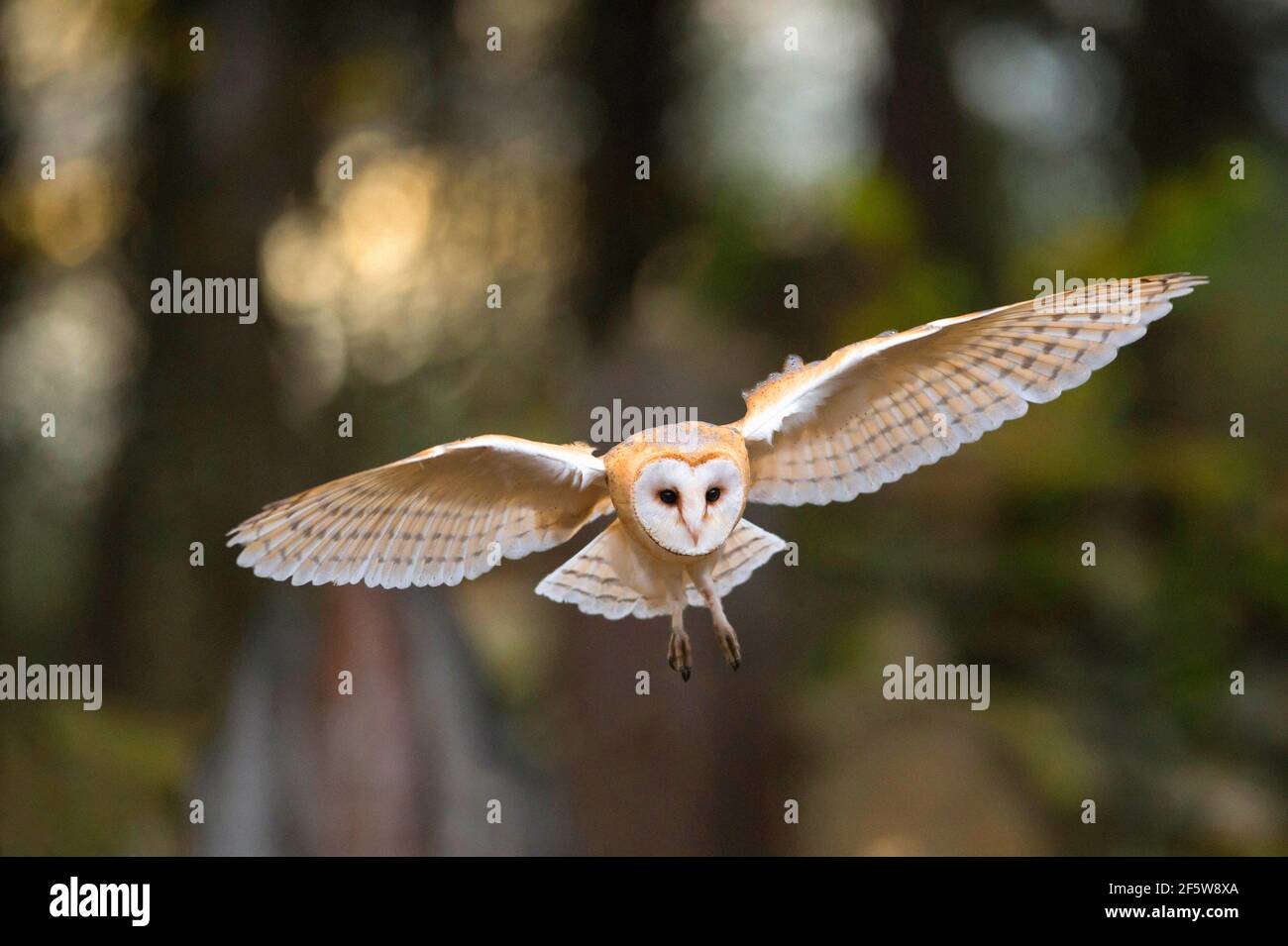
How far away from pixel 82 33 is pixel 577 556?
9.90 ft

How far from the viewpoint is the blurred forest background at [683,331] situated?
2961 mm

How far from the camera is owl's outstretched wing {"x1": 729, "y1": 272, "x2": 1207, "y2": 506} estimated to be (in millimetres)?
890

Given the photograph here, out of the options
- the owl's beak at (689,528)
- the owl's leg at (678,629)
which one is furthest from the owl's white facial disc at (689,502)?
the owl's leg at (678,629)

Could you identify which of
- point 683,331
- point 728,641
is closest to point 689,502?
point 728,641

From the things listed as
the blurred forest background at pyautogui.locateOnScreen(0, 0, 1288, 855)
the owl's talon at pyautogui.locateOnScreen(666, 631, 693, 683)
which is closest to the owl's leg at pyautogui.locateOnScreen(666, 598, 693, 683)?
the owl's talon at pyautogui.locateOnScreen(666, 631, 693, 683)

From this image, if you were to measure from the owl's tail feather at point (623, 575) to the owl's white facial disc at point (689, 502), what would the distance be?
0.43 ft

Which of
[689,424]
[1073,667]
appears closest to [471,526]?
[689,424]

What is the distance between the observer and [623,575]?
0.95 m

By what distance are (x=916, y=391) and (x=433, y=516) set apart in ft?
1.29

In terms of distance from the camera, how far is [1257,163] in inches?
121

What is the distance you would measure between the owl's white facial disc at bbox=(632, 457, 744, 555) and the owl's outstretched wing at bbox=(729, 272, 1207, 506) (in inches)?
3.8

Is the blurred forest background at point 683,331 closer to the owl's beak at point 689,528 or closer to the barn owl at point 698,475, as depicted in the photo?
the barn owl at point 698,475

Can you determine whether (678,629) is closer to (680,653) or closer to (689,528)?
(680,653)

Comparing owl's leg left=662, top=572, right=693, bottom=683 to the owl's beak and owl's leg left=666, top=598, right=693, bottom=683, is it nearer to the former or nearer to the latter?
owl's leg left=666, top=598, right=693, bottom=683
